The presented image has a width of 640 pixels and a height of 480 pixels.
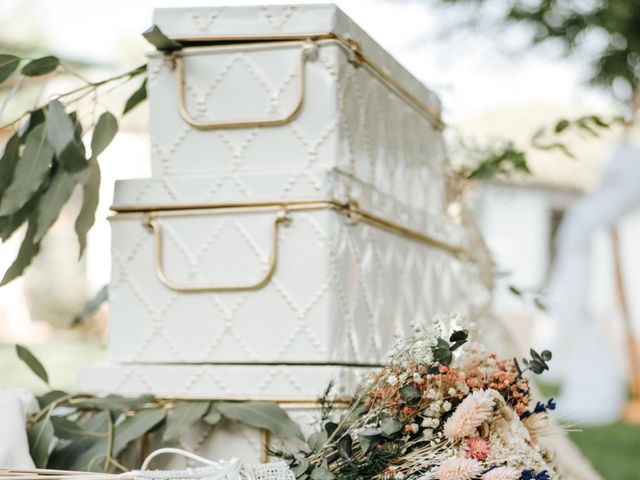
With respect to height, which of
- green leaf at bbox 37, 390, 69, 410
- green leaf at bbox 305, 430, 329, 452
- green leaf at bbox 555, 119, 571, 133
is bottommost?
green leaf at bbox 305, 430, 329, 452

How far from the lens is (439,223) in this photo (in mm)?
2023

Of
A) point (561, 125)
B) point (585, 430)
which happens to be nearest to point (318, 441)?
point (561, 125)

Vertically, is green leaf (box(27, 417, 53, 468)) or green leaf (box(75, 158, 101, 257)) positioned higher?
green leaf (box(75, 158, 101, 257))

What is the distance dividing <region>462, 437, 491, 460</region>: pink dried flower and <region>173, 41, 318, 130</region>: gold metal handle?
625mm

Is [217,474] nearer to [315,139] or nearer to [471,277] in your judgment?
[315,139]

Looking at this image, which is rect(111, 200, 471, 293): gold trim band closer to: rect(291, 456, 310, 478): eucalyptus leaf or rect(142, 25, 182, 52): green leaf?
rect(142, 25, 182, 52): green leaf

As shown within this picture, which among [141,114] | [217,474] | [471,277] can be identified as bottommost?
[217,474]

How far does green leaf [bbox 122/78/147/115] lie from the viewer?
67.9 inches

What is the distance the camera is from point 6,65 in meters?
1.60

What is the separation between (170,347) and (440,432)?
21.9 inches

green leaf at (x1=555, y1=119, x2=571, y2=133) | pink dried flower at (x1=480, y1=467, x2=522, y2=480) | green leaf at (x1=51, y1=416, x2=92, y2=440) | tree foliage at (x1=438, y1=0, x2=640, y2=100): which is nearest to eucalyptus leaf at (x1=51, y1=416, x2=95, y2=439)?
green leaf at (x1=51, y1=416, x2=92, y2=440)

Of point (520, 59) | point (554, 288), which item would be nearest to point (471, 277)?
point (554, 288)

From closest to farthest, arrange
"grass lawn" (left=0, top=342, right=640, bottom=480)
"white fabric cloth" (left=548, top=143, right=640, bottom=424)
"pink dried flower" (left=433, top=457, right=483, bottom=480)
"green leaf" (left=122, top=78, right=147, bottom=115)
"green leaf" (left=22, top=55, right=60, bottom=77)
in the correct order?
"pink dried flower" (left=433, top=457, right=483, bottom=480) < "green leaf" (left=22, top=55, right=60, bottom=77) < "green leaf" (left=122, top=78, right=147, bottom=115) < "grass lawn" (left=0, top=342, right=640, bottom=480) < "white fabric cloth" (left=548, top=143, right=640, bottom=424)

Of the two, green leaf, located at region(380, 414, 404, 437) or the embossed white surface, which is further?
the embossed white surface
